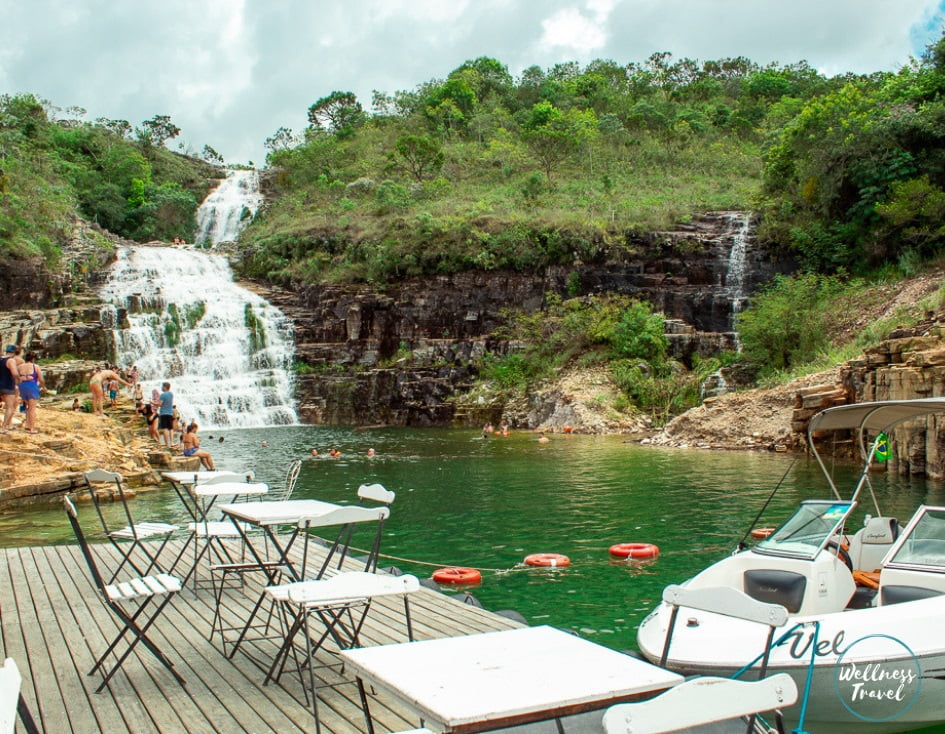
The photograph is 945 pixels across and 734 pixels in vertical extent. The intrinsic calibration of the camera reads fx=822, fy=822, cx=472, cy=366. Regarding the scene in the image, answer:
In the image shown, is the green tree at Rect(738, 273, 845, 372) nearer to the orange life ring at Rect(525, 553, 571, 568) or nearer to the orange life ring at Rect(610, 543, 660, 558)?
the orange life ring at Rect(610, 543, 660, 558)

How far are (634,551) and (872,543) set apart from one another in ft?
10.4

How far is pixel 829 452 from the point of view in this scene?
19.9m

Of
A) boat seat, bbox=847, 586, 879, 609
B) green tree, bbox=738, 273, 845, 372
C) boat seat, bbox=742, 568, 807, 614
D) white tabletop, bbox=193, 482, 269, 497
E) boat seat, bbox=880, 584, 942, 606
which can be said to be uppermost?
green tree, bbox=738, 273, 845, 372

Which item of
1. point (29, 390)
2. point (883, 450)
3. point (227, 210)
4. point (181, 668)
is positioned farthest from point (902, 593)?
point (227, 210)

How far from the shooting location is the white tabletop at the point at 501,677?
2.54 meters

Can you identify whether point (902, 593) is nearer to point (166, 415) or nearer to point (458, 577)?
point (458, 577)

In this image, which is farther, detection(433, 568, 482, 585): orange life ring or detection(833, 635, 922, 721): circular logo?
detection(433, 568, 482, 585): orange life ring

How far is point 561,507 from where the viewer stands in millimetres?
13594

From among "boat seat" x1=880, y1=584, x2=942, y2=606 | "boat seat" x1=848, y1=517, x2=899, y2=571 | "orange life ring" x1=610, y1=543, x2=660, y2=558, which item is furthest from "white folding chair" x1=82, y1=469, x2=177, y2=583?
"boat seat" x1=848, y1=517, x2=899, y2=571

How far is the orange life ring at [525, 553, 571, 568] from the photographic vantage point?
956 cm

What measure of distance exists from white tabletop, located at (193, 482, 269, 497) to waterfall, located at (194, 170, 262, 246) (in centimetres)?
4570

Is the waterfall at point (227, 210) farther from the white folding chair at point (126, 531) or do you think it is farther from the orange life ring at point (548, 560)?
the white folding chair at point (126, 531)

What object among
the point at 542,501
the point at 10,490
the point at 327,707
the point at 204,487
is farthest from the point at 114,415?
the point at 327,707

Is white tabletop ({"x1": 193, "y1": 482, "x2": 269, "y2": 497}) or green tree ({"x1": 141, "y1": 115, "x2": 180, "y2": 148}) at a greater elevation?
green tree ({"x1": 141, "y1": 115, "x2": 180, "y2": 148})
